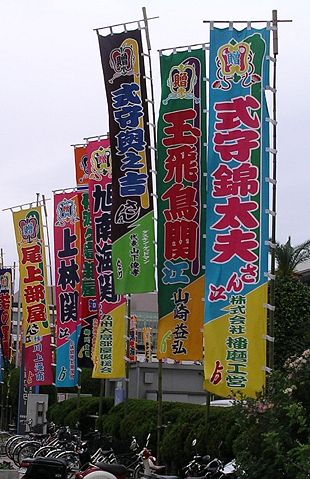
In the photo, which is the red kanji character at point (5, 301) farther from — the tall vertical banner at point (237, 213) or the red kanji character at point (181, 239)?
the tall vertical banner at point (237, 213)

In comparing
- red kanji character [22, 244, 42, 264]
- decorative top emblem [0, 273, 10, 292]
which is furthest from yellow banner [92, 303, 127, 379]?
decorative top emblem [0, 273, 10, 292]

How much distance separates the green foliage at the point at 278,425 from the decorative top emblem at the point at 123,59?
8.18 metres

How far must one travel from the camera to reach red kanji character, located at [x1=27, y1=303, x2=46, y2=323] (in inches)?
989

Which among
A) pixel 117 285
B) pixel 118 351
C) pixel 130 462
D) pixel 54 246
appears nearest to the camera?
pixel 117 285

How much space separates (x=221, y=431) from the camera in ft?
48.0

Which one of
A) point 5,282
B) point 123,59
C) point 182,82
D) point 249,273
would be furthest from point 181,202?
point 5,282

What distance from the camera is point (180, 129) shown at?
595 inches

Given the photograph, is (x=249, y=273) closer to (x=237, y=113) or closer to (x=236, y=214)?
(x=236, y=214)

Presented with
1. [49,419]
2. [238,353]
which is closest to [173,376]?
[49,419]

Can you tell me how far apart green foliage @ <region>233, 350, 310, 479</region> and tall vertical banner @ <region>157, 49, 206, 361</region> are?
19.9ft

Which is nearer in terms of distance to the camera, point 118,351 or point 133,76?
point 133,76

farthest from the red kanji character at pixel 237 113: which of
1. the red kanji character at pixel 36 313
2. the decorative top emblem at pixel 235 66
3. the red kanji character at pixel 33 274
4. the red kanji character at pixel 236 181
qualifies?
the red kanji character at pixel 36 313

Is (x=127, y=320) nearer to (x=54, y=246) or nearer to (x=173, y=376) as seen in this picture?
(x=54, y=246)

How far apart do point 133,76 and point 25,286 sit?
34.9 ft
